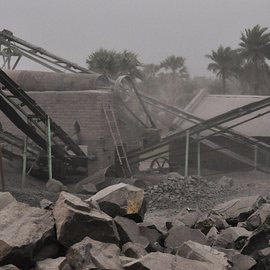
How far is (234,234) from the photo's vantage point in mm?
6492

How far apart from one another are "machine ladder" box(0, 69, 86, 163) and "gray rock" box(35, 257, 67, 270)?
25.4 ft

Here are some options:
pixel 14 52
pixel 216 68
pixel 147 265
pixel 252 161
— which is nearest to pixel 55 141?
pixel 14 52

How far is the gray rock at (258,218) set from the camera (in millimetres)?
6734

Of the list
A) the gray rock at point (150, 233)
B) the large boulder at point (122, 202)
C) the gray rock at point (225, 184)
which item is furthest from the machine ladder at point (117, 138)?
the gray rock at point (150, 233)

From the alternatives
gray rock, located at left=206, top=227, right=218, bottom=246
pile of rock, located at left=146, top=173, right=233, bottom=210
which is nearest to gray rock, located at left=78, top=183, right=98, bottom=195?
pile of rock, located at left=146, top=173, right=233, bottom=210

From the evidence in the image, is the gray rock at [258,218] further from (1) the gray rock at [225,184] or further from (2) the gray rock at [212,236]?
(1) the gray rock at [225,184]

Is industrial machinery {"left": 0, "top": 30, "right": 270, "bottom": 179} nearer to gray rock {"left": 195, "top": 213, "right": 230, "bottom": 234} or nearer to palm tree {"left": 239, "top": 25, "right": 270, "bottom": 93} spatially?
gray rock {"left": 195, "top": 213, "right": 230, "bottom": 234}

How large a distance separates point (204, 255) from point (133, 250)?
0.81 meters

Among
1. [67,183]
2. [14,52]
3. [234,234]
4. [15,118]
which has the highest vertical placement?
[14,52]

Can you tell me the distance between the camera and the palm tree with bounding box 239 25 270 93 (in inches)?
1889

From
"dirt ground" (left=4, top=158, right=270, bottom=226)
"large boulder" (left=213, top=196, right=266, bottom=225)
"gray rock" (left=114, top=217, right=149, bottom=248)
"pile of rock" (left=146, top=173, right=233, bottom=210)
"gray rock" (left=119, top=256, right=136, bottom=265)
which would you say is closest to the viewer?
"gray rock" (left=119, top=256, right=136, bottom=265)

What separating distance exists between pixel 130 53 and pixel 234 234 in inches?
1504

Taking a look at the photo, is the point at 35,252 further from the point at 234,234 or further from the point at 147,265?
the point at 234,234

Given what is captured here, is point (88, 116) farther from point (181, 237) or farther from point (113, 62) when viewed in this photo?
point (113, 62)
